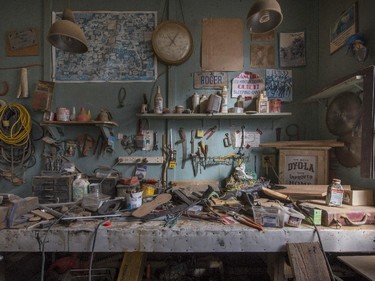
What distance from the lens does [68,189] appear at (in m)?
1.74

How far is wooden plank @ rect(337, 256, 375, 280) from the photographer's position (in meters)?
1.05

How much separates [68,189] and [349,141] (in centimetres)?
231

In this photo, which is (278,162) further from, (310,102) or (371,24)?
(371,24)

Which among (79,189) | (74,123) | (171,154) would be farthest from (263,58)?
(79,189)

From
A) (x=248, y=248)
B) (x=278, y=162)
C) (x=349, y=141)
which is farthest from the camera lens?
(x=278, y=162)

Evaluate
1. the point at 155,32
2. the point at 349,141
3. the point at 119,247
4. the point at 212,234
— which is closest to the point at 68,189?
the point at 119,247

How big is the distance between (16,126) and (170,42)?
5.81 ft

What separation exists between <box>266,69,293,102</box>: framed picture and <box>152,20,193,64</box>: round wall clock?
889 mm

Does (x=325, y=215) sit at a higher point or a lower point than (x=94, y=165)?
lower

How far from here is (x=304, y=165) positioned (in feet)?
6.21

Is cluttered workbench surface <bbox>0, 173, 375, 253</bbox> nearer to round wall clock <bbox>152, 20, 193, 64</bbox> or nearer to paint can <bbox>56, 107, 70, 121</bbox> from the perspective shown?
paint can <bbox>56, 107, 70, 121</bbox>

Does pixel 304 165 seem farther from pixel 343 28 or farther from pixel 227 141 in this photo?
pixel 343 28

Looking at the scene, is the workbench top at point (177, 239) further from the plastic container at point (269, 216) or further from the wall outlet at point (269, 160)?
the wall outlet at point (269, 160)

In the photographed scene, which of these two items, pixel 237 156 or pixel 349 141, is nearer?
pixel 349 141
